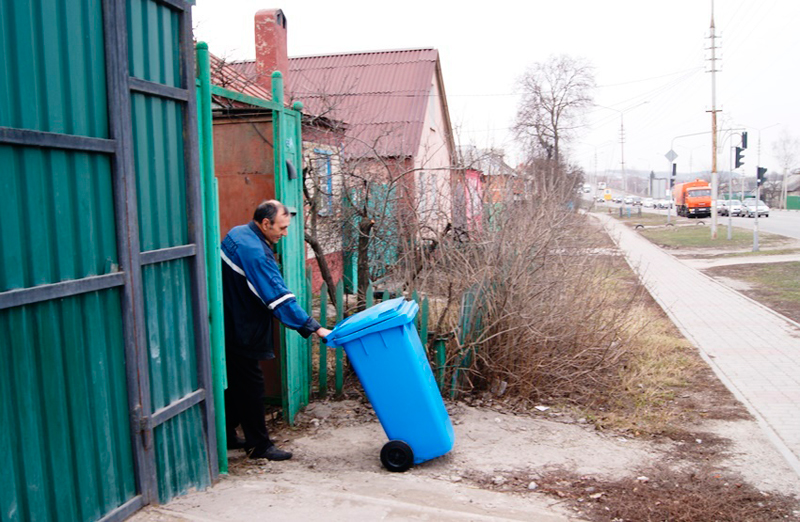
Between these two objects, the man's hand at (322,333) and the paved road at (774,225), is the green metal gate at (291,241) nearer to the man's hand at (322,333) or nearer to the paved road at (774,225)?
the man's hand at (322,333)

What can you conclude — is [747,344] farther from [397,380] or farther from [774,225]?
[774,225]

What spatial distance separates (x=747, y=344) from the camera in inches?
351

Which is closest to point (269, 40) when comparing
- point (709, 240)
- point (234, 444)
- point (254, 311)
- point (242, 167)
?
point (242, 167)

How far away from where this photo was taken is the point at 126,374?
10.2 feet

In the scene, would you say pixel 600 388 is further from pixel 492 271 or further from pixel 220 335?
pixel 220 335

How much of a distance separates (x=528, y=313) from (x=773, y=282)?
36.8 feet

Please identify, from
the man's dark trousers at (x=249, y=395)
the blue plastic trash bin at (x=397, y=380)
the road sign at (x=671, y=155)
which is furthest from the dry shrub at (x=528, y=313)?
the road sign at (x=671, y=155)

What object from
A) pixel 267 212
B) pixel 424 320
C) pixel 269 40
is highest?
pixel 269 40

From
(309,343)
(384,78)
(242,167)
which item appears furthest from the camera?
(384,78)

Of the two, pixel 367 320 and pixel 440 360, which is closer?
pixel 367 320

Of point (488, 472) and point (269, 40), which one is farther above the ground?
point (269, 40)

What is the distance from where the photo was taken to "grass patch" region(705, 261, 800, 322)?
39.0ft

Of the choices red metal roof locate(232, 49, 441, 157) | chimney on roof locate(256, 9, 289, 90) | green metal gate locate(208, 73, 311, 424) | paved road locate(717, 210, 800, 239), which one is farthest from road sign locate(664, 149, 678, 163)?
green metal gate locate(208, 73, 311, 424)

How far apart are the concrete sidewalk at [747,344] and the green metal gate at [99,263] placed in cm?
418
